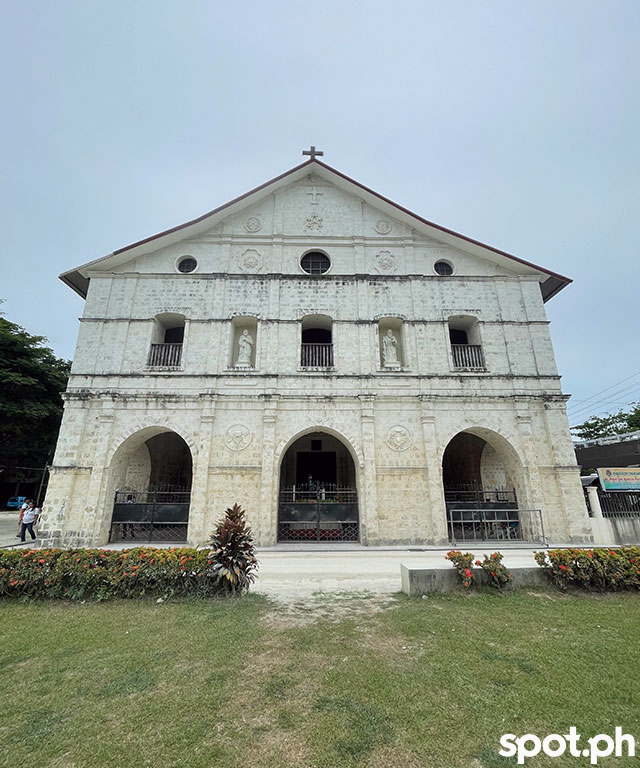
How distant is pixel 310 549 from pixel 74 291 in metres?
14.9


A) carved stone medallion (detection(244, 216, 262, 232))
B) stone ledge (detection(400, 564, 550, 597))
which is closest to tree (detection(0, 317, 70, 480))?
carved stone medallion (detection(244, 216, 262, 232))

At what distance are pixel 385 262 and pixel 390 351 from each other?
13.4 ft

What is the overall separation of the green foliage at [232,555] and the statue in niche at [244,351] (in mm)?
7854

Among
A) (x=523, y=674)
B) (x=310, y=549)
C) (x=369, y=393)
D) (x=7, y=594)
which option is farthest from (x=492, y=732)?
(x=369, y=393)

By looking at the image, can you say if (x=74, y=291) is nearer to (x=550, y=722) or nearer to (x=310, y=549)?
(x=310, y=549)

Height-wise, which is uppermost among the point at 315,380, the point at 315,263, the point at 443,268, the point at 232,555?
the point at 315,263

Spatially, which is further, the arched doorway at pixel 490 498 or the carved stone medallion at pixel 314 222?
the carved stone medallion at pixel 314 222

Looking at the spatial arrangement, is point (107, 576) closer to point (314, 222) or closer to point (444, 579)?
point (444, 579)

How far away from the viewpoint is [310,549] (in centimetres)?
1145

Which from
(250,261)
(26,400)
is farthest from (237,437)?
(26,400)

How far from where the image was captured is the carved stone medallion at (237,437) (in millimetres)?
12891

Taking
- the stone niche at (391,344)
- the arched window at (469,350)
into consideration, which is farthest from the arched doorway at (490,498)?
the stone niche at (391,344)

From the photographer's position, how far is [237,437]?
12977mm

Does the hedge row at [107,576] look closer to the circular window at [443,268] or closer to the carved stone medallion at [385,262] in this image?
the carved stone medallion at [385,262]
